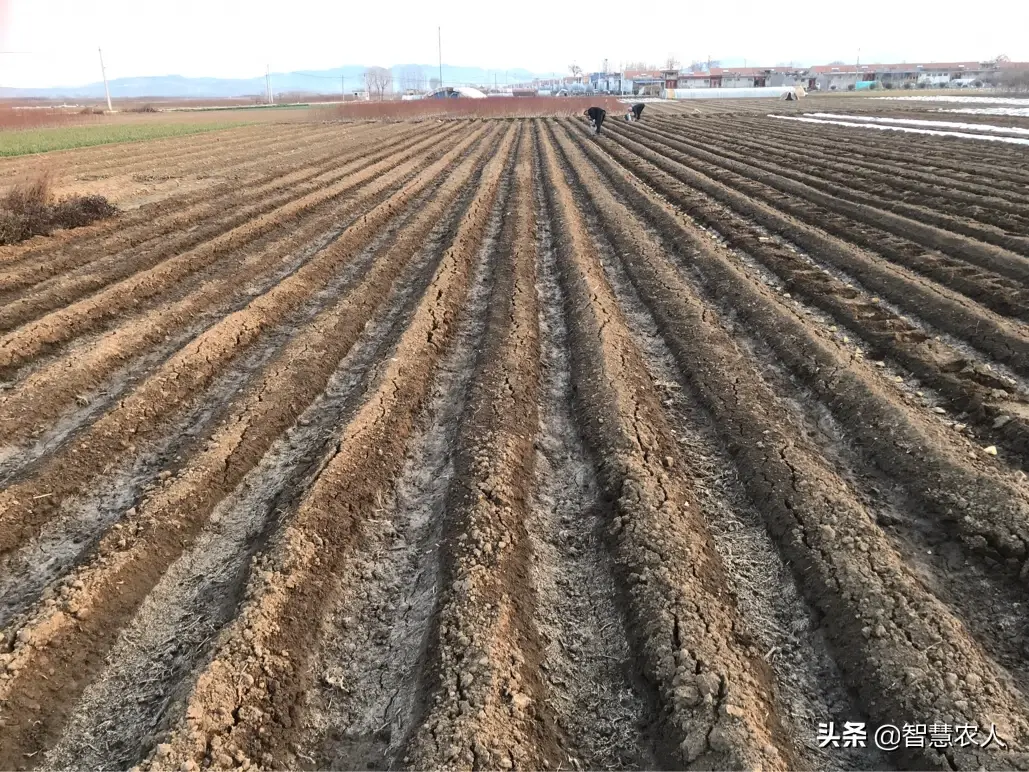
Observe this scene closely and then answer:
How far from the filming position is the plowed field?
2.70 m

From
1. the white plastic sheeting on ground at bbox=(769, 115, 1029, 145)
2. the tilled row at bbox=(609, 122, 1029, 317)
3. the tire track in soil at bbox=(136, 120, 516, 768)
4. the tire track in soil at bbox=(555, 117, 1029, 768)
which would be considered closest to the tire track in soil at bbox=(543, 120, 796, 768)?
the tire track in soil at bbox=(555, 117, 1029, 768)

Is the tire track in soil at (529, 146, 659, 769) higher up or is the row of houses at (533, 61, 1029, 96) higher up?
the row of houses at (533, 61, 1029, 96)

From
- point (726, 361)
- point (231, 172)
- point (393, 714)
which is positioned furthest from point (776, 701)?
point (231, 172)

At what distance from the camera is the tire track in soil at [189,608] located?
105 inches

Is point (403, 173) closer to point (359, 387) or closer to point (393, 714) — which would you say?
point (359, 387)

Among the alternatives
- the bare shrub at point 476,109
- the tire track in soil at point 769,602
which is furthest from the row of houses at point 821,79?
the tire track in soil at point 769,602

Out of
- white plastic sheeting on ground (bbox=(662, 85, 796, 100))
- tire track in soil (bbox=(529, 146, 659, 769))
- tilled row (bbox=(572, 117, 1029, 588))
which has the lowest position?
tire track in soil (bbox=(529, 146, 659, 769))

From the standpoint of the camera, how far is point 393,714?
2.79 meters

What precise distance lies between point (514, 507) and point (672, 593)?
3.82ft

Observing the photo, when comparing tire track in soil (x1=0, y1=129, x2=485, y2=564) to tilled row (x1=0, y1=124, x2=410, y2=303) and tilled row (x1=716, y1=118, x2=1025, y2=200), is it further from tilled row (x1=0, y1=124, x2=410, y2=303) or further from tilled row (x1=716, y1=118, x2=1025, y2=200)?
tilled row (x1=716, y1=118, x2=1025, y2=200)

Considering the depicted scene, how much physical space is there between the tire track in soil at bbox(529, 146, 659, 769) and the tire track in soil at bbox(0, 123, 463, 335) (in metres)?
5.49

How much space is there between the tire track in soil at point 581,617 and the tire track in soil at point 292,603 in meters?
1.13

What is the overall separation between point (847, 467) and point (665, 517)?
1574 mm

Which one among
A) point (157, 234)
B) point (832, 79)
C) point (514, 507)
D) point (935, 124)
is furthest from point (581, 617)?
point (832, 79)
